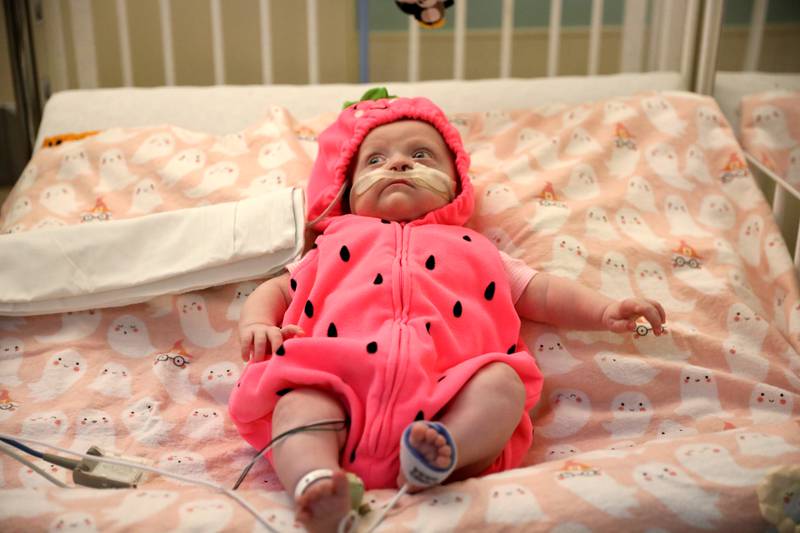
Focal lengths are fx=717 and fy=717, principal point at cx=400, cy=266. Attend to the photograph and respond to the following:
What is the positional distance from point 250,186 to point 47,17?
942 millimetres

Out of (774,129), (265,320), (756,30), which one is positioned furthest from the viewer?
(756,30)

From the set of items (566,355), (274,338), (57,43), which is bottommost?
(566,355)

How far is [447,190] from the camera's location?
127 centimetres

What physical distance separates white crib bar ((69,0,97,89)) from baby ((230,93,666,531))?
977mm

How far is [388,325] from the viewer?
101 cm

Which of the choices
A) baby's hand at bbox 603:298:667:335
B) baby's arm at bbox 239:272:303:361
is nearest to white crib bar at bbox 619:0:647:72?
baby's hand at bbox 603:298:667:335

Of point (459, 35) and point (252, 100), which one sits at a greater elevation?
point (459, 35)

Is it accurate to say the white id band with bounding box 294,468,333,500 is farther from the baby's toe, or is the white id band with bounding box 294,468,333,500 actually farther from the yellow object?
the yellow object

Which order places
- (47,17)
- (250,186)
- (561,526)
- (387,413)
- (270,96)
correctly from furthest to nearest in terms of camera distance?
(47,17), (270,96), (250,186), (387,413), (561,526)

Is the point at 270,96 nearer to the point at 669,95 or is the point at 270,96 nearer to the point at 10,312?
the point at 10,312

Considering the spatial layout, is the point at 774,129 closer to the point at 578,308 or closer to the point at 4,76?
the point at 578,308

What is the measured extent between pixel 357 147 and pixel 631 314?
569mm

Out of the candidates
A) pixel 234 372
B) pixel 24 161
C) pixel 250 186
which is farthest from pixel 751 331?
pixel 24 161

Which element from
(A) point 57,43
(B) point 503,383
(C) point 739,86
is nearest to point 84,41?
(A) point 57,43
